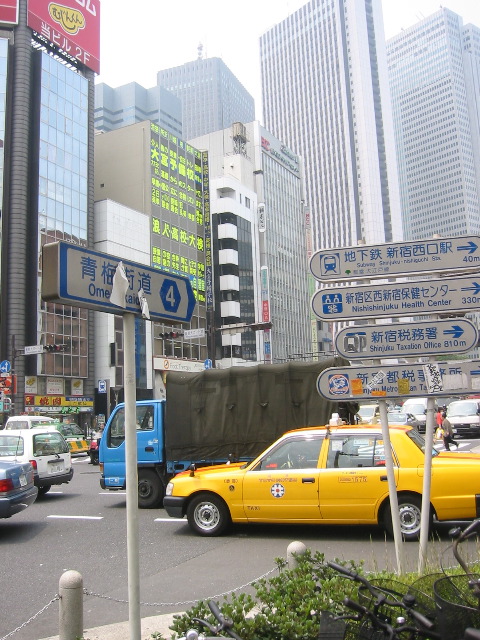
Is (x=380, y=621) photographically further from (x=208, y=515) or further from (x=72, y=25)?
(x=72, y=25)

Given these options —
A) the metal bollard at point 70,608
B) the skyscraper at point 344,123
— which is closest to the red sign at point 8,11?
the metal bollard at point 70,608

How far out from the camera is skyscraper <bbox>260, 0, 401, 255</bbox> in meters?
147

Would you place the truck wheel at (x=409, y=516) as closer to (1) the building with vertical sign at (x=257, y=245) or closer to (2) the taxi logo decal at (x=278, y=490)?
(2) the taxi logo decal at (x=278, y=490)

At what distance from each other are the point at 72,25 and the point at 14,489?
174ft

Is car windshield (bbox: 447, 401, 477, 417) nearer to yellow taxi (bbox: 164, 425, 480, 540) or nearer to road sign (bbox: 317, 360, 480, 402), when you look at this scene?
yellow taxi (bbox: 164, 425, 480, 540)

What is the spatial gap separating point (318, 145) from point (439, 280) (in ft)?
516

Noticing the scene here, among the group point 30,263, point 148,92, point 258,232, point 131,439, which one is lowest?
point 131,439

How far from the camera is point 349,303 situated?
5531 millimetres

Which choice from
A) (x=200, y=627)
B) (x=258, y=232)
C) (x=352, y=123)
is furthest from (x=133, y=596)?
(x=352, y=123)

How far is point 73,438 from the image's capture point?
3028 centimetres

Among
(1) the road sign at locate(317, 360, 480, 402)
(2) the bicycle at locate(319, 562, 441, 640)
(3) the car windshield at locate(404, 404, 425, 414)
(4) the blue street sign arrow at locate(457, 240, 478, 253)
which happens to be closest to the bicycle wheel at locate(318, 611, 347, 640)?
(2) the bicycle at locate(319, 562, 441, 640)

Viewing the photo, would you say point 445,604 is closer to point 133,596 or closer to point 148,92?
point 133,596

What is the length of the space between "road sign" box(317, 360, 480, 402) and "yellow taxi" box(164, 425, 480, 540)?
310cm


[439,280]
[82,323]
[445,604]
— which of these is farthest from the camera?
[82,323]
